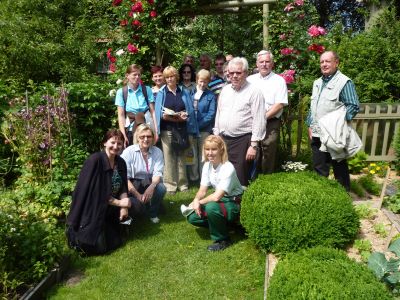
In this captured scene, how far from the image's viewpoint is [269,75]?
14.9ft

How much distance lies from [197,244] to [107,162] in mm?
1310

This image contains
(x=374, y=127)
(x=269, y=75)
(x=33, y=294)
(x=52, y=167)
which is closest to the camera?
(x=33, y=294)

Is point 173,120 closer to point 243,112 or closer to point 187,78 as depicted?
point 187,78

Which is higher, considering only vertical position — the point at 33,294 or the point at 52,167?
the point at 52,167

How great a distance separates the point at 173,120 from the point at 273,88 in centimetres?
151

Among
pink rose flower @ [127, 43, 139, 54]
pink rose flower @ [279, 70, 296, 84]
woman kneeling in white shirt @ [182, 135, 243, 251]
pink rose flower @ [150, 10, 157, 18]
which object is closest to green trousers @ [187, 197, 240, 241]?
→ woman kneeling in white shirt @ [182, 135, 243, 251]

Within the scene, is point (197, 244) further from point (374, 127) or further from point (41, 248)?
point (374, 127)

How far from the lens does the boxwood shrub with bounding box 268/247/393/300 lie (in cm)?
222

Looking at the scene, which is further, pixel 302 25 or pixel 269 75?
pixel 302 25

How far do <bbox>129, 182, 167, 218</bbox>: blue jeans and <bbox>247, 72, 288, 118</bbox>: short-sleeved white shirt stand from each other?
1.62 m

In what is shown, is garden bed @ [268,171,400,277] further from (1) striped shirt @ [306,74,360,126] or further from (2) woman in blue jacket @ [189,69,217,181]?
(2) woman in blue jacket @ [189,69,217,181]

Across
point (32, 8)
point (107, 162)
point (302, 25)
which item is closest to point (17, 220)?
point (107, 162)

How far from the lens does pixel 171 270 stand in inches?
144

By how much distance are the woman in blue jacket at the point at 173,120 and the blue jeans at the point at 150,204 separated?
89 centimetres
